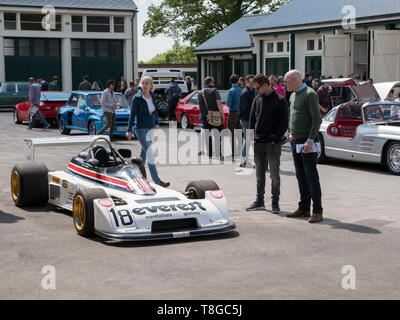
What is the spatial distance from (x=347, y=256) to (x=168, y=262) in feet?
6.07

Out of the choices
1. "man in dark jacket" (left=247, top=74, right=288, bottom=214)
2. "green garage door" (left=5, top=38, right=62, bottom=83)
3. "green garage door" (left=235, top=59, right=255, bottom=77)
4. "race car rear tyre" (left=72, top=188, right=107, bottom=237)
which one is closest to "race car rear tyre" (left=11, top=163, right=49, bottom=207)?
"race car rear tyre" (left=72, top=188, right=107, bottom=237)

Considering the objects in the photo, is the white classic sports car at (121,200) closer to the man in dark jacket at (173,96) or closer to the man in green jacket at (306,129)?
the man in green jacket at (306,129)

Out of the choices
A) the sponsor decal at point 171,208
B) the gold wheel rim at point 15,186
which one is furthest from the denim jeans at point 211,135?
the sponsor decal at point 171,208

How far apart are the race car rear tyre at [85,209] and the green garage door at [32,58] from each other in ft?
138

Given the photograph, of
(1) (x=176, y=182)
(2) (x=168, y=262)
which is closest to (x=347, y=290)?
(2) (x=168, y=262)

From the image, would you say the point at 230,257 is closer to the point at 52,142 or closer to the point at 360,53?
the point at 52,142

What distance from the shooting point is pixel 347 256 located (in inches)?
281

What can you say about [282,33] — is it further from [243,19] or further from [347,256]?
[347,256]

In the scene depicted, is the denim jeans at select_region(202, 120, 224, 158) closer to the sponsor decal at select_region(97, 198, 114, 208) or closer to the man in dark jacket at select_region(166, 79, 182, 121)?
the sponsor decal at select_region(97, 198, 114, 208)

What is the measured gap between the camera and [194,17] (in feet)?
185

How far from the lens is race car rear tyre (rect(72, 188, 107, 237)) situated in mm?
7945

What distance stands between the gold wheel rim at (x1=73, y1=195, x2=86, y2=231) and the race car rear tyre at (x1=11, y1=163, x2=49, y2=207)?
5.68 feet
